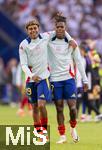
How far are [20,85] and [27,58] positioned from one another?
39.2 ft

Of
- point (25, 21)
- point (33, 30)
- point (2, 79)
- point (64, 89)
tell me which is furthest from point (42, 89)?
point (2, 79)

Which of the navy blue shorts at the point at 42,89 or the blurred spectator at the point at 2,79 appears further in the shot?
the blurred spectator at the point at 2,79

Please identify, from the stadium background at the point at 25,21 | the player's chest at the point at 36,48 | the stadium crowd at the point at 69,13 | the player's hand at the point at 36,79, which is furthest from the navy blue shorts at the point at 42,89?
the stadium crowd at the point at 69,13

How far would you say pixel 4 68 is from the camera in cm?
3231

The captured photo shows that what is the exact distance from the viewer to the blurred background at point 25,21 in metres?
31.7

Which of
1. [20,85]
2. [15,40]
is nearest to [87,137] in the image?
[20,85]

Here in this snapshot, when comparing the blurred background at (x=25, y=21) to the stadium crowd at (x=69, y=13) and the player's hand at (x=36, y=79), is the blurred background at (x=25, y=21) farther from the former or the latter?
the player's hand at (x=36, y=79)

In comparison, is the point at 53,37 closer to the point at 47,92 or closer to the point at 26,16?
the point at 47,92

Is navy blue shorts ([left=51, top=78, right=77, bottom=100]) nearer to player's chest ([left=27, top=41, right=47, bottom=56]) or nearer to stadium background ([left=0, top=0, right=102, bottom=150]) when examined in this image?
player's chest ([left=27, top=41, right=47, bottom=56])

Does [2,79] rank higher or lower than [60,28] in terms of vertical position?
higher

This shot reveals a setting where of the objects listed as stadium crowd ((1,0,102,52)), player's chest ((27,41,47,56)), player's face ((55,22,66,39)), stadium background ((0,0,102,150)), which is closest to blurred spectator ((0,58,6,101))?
stadium background ((0,0,102,150))

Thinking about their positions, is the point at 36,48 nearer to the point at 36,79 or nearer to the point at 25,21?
the point at 36,79

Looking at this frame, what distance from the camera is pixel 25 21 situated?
31781 mm

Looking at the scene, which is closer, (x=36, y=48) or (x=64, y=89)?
(x=36, y=48)
